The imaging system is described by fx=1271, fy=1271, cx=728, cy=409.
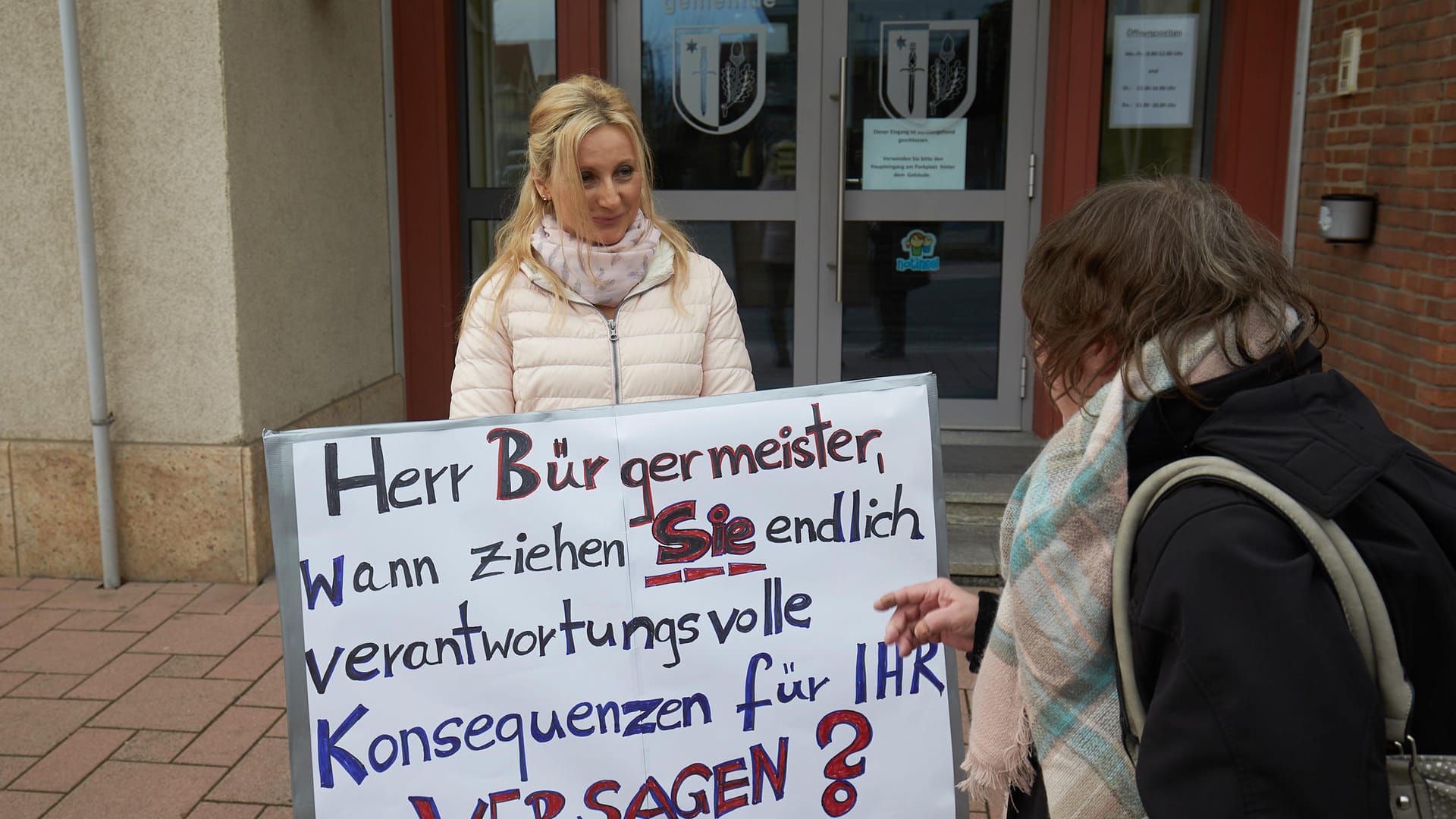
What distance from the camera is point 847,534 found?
2287 mm

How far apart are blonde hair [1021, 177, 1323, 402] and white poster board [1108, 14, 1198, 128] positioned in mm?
4594

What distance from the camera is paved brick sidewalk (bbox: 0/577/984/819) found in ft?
10.7

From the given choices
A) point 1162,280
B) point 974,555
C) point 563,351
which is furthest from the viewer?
point 974,555

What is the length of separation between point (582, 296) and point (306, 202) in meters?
3.00

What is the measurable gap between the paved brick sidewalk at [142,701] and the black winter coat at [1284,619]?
204 centimetres

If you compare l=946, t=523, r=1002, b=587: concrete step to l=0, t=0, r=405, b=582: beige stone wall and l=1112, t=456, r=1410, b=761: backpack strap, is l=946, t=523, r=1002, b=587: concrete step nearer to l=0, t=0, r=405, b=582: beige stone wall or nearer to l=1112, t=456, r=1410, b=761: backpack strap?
l=0, t=0, r=405, b=582: beige stone wall

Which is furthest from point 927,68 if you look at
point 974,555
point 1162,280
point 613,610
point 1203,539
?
point 1203,539

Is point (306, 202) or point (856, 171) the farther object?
point (856, 171)

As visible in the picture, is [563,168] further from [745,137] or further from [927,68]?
[927,68]

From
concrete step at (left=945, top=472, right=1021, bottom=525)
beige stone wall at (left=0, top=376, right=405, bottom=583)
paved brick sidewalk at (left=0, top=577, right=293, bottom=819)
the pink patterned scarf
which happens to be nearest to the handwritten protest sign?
the pink patterned scarf

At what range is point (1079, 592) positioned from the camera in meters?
1.44

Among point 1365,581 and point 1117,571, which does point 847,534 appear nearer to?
point 1117,571

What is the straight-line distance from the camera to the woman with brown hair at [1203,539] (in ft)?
3.90

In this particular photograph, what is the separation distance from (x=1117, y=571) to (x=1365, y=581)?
9.6 inches
